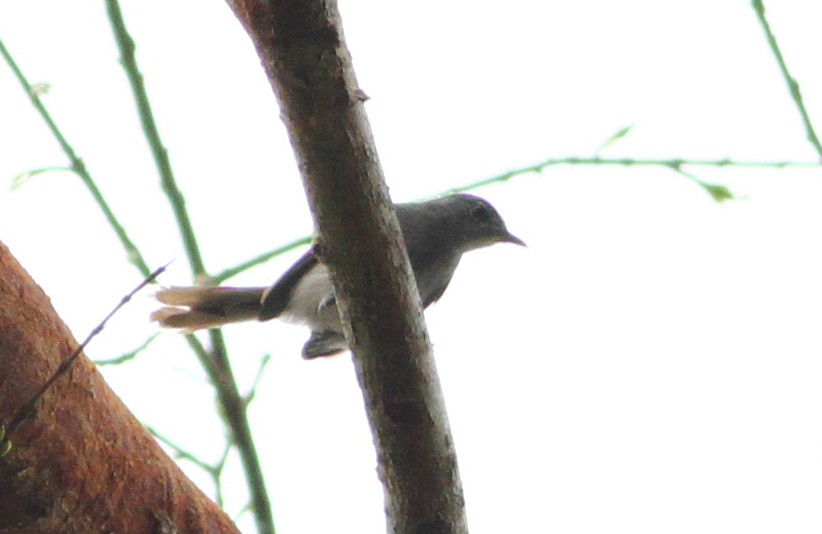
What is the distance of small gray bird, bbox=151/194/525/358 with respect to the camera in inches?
223

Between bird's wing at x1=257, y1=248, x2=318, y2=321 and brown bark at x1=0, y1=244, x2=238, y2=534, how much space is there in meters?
3.24

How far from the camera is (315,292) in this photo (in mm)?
5633

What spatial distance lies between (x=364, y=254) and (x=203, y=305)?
3.80 metres

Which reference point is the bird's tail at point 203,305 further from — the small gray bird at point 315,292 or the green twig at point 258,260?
the green twig at point 258,260

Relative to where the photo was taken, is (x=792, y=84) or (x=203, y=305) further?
(x=203, y=305)

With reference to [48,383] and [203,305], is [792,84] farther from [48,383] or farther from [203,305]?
[203,305]

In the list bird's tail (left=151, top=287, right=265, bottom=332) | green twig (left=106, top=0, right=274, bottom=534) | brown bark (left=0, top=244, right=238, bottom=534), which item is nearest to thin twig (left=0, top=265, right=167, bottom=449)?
brown bark (left=0, top=244, right=238, bottom=534)

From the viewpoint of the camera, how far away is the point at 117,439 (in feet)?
7.43

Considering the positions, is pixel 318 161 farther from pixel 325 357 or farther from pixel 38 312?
pixel 325 357

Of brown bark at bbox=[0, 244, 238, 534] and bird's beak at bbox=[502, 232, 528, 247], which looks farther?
bird's beak at bbox=[502, 232, 528, 247]

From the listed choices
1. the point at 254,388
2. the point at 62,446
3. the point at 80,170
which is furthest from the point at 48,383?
the point at 80,170

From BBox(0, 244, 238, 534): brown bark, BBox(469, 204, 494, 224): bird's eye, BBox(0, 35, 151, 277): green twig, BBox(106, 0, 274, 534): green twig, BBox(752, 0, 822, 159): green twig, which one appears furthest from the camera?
BBox(469, 204, 494, 224): bird's eye

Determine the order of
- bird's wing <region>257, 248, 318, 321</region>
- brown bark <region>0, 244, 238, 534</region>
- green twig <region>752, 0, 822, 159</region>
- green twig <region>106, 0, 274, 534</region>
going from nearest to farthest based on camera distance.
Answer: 1. brown bark <region>0, 244, 238, 534</region>
2. green twig <region>752, 0, 822, 159</region>
3. green twig <region>106, 0, 274, 534</region>
4. bird's wing <region>257, 248, 318, 321</region>

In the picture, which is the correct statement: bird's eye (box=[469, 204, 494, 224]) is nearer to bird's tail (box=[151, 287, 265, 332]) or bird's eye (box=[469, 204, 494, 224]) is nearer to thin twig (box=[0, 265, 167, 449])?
bird's tail (box=[151, 287, 265, 332])
